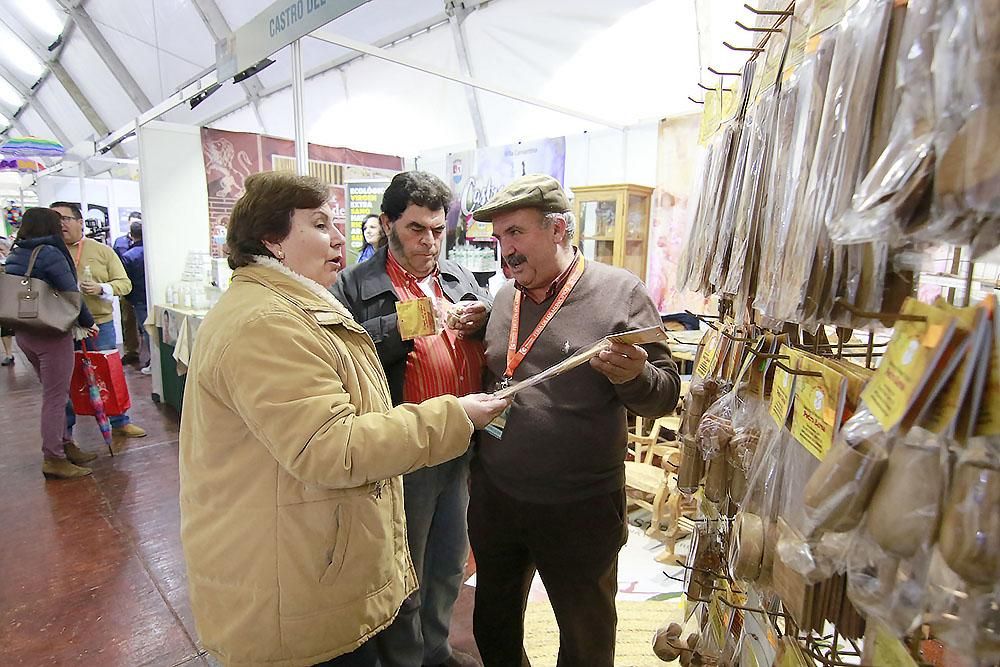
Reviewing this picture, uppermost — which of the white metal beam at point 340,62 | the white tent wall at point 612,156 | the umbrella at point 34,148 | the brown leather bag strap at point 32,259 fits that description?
the white metal beam at point 340,62

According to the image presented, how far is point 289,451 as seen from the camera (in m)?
1.05

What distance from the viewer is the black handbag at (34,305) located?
3.22 m

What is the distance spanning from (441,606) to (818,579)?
5.65 ft

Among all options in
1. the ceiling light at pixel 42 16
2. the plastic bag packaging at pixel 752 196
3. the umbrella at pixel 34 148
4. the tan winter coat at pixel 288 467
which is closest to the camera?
the plastic bag packaging at pixel 752 196

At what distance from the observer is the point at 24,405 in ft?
17.1

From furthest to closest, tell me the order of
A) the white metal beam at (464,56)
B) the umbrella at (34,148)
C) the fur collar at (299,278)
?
the umbrella at (34,148)
the white metal beam at (464,56)
the fur collar at (299,278)

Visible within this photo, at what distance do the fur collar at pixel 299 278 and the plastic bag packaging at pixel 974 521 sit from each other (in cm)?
108

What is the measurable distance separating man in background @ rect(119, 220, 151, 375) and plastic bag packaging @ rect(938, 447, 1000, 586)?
680 centimetres

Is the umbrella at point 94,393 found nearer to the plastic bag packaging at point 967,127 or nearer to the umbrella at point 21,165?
the plastic bag packaging at point 967,127

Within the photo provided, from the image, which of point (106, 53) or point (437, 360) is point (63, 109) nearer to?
point (106, 53)

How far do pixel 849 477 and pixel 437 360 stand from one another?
4.36ft

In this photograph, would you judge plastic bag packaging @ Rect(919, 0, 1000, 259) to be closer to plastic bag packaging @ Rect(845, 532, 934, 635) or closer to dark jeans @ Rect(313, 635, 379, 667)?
plastic bag packaging @ Rect(845, 532, 934, 635)

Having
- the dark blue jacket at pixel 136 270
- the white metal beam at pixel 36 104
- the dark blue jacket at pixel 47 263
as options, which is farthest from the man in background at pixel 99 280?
the white metal beam at pixel 36 104

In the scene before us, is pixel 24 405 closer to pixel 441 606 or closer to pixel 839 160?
pixel 441 606
